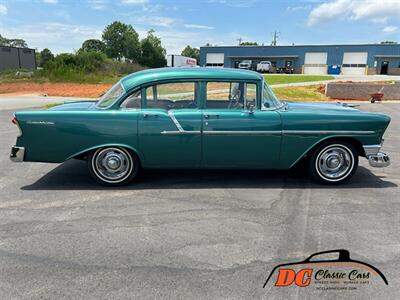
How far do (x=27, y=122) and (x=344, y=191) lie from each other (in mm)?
4467

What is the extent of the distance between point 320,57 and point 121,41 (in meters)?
50.9

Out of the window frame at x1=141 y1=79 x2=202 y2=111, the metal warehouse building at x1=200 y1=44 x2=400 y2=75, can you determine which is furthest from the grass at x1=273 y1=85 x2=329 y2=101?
the metal warehouse building at x1=200 y1=44 x2=400 y2=75

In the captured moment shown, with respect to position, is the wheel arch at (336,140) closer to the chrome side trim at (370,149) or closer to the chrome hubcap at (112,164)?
the chrome side trim at (370,149)

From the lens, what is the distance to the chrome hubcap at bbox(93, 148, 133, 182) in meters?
4.71

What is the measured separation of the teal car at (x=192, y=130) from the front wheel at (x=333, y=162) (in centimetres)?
1

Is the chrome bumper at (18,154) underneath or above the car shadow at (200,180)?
above

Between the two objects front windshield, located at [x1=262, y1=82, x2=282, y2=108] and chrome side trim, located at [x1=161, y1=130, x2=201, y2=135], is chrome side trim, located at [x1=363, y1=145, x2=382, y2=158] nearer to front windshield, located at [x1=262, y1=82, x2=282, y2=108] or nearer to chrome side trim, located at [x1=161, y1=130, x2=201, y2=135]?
front windshield, located at [x1=262, y1=82, x2=282, y2=108]

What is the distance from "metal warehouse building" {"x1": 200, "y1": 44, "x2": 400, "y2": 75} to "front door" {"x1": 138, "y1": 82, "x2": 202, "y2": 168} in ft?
191

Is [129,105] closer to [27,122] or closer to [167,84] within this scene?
[167,84]

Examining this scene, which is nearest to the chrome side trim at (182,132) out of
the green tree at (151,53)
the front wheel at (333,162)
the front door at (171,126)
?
the front door at (171,126)

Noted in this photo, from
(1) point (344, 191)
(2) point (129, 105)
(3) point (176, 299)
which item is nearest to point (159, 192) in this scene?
(2) point (129, 105)

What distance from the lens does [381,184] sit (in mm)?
5020

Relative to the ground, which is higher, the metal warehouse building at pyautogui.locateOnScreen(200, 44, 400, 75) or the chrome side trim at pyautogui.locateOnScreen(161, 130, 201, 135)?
the metal warehouse building at pyautogui.locateOnScreen(200, 44, 400, 75)

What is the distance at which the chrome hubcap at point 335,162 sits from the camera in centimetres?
483
